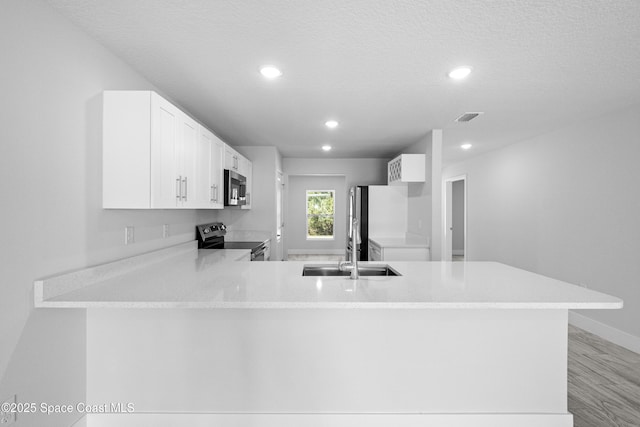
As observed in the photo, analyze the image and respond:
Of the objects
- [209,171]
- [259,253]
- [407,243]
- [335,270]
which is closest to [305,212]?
[407,243]

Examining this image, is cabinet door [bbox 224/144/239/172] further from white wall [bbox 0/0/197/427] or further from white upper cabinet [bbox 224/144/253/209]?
white wall [bbox 0/0/197/427]

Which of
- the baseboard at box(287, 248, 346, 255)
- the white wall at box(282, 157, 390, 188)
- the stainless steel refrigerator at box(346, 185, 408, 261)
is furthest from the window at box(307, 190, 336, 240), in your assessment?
the stainless steel refrigerator at box(346, 185, 408, 261)

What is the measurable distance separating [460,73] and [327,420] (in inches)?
101

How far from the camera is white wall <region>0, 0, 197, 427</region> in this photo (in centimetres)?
154

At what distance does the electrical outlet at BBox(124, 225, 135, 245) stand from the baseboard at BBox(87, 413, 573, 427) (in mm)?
1094

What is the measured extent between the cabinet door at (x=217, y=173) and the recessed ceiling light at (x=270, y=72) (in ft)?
3.62

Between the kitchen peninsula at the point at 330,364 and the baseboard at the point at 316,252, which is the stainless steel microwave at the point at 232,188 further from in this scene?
the baseboard at the point at 316,252

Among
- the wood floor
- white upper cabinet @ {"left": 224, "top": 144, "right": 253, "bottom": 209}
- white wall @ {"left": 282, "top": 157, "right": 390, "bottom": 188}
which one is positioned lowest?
the wood floor

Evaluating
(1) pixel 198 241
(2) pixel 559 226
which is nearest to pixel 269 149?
(1) pixel 198 241

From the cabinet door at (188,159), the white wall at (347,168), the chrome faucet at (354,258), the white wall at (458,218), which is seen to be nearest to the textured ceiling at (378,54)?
the cabinet door at (188,159)

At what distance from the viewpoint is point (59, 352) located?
1.84 m

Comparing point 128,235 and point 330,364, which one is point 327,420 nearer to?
point 330,364

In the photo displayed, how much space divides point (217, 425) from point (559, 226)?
182 inches

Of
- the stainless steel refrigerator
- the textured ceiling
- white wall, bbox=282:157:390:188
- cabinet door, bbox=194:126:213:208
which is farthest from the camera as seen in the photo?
white wall, bbox=282:157:390:188
